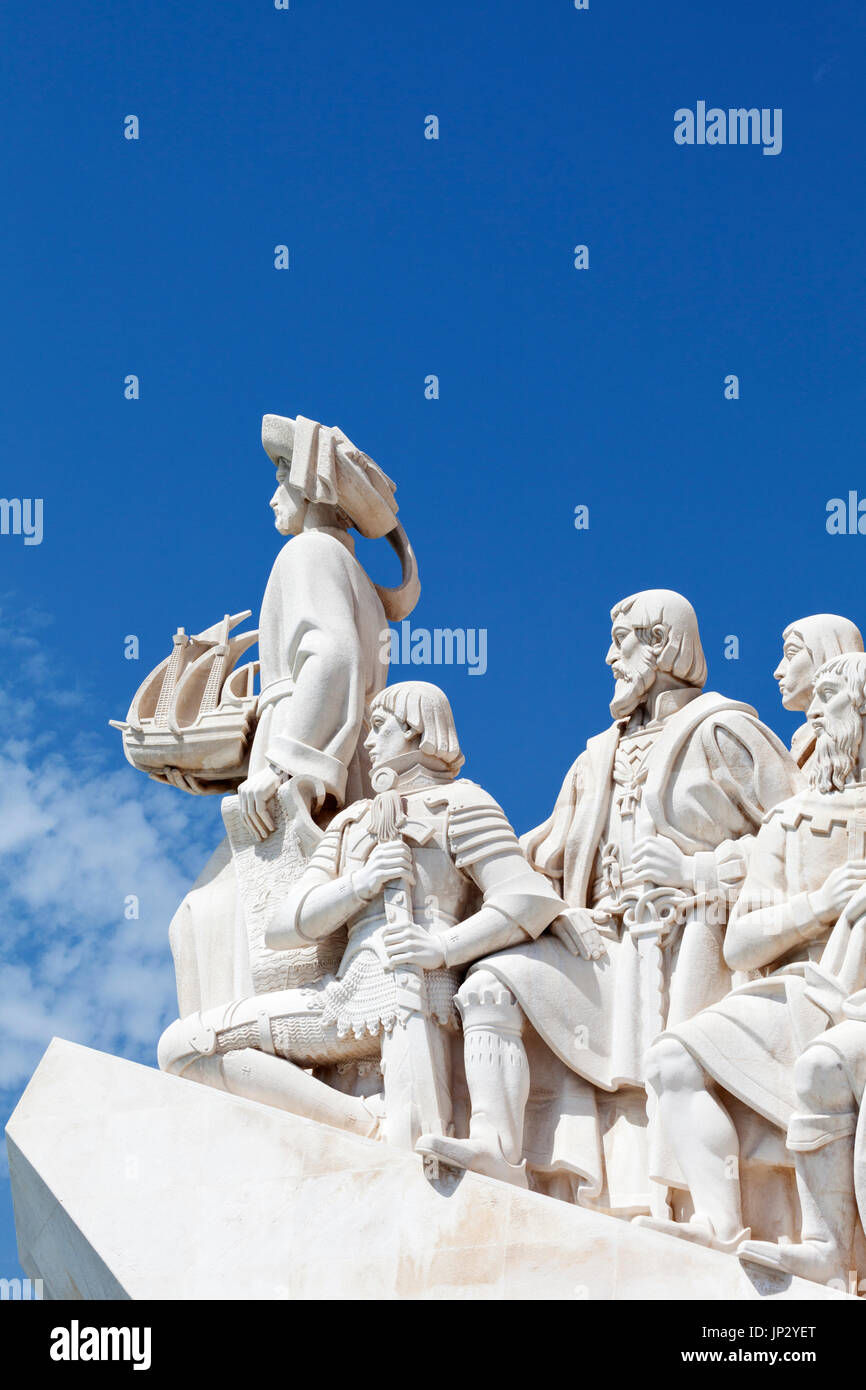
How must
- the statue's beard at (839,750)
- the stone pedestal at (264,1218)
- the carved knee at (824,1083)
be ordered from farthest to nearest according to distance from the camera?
the statue's beard at (839,750) < the stone pedestal at (264,1218) < the carved knee at (824,1083)

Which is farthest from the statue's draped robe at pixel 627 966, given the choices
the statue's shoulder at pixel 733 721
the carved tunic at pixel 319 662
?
the carved tunic at pixel 319 662

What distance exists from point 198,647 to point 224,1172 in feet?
9.44

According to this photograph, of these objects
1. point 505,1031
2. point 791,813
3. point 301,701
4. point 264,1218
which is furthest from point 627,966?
point 301,701

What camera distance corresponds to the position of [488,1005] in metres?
8.45

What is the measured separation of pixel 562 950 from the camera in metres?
8.69

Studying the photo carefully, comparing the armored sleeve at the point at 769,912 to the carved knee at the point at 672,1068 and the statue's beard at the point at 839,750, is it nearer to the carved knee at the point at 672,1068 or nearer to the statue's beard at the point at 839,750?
the statue's beard at the point at 839,750

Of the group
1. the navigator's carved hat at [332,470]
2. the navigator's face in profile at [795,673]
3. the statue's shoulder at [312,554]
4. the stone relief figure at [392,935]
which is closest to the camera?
the stone relief figure at [392,935]

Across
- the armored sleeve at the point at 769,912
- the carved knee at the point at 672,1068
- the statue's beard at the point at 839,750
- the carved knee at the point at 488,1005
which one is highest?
the statue's beard at the point at 839,750

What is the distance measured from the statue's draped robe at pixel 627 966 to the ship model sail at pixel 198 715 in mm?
1835

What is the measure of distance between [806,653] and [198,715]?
2.89m

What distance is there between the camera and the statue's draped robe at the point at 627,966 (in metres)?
8.41

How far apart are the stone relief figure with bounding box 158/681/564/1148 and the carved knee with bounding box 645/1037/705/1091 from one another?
804mm

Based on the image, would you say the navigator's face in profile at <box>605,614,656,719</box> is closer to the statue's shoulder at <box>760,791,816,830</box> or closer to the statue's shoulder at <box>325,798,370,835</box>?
the statue's shoulder at <box>760,791,816,830</box>
